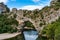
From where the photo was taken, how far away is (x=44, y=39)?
1245 inches

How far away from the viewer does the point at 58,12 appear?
105ft

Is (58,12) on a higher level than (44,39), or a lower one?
higher

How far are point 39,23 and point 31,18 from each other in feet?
7.44

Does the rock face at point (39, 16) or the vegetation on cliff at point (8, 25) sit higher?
the rock face at point (39, 16)

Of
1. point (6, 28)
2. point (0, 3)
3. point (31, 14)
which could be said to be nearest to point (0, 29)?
point (6, 28)

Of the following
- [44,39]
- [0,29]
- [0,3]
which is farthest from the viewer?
[0,3]

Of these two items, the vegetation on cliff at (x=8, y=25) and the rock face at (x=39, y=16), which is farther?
the vegetation on cliff at (x=8, y=25)

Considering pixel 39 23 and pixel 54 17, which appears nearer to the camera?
pixel 54 17

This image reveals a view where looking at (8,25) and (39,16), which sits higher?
(39,16)

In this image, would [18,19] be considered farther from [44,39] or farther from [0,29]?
[44,39]

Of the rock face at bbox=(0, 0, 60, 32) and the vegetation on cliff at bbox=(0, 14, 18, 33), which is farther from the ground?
the rock face at bbox=(0, 0, 60, 32)

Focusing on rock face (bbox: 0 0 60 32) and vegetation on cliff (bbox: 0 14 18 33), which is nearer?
rock face (bbox: 0 0 60 32)

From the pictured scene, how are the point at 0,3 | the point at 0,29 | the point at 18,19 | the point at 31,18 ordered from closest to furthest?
the point at 0,29 → the point at 31,18 → the point at 18,19 → the point at 0,3

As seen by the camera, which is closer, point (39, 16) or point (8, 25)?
point (39, 16)
